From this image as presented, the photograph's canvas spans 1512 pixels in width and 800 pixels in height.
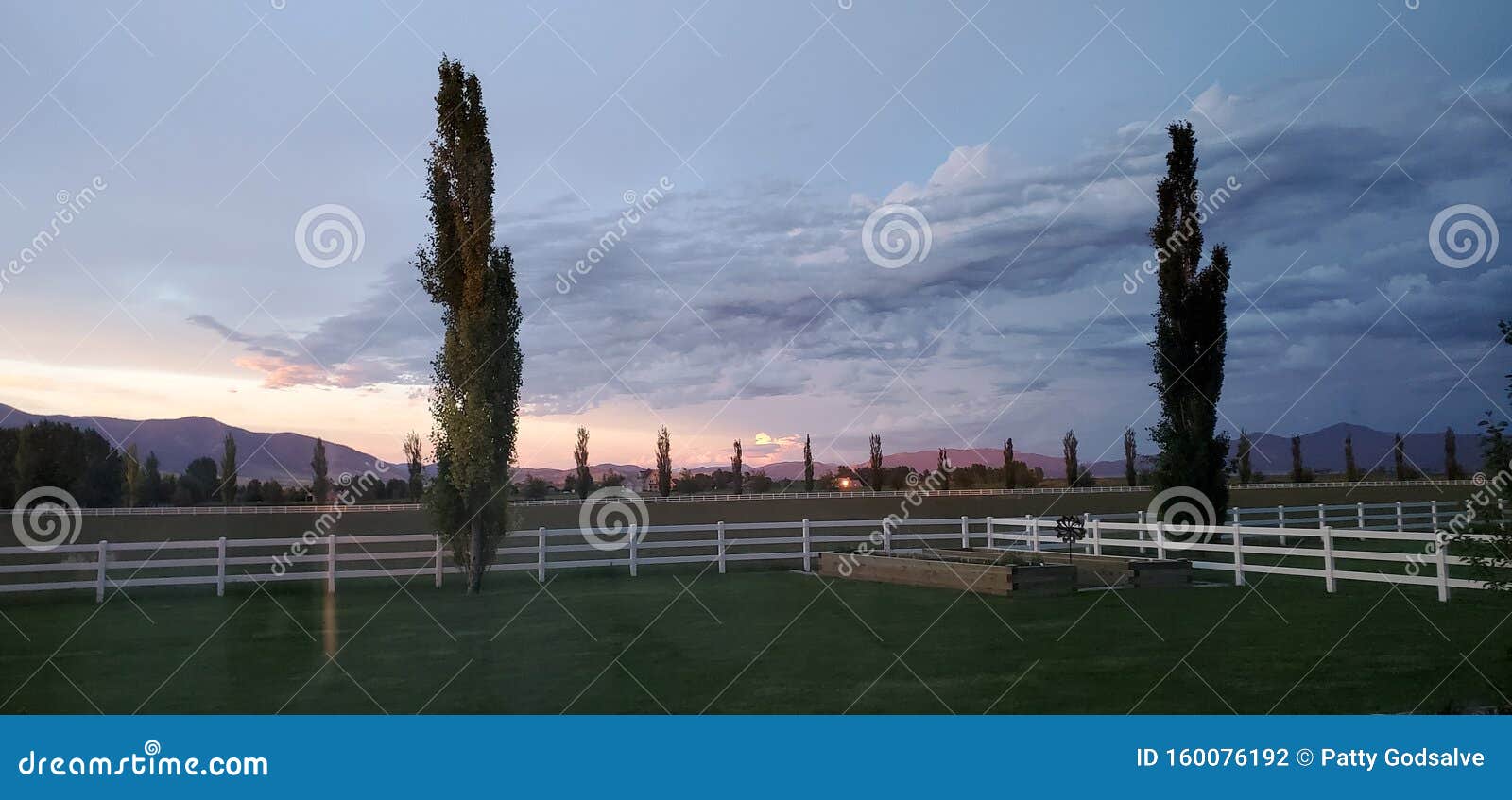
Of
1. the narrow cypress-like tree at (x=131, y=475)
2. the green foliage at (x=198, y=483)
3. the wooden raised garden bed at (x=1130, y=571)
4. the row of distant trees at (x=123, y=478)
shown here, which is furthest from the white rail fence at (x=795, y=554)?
the green foliage at (x=198, y=483)

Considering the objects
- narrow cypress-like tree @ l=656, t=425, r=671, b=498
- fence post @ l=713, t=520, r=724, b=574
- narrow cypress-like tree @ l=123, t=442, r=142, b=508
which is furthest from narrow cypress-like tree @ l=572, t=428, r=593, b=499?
fence post @ l=713, t=520, r=724, b=574

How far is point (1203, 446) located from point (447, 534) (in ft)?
50.9

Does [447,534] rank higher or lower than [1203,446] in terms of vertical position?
lower

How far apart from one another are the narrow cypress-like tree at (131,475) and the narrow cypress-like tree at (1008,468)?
63.3 metres

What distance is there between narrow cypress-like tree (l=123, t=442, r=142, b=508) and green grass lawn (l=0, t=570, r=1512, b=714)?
228 feet

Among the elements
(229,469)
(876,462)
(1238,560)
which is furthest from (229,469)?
(1238,560)

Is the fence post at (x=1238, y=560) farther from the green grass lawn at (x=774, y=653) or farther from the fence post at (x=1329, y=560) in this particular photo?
the fence post at (x=1329, y=560)

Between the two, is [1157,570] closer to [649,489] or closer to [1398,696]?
[1398,696]

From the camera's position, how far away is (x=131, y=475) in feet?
247

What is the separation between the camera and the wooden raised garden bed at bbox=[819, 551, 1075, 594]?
14.2 m

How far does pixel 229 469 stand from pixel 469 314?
64039 mm

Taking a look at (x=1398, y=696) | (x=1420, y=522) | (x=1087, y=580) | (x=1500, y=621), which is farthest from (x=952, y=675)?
(x=1420, y=522)

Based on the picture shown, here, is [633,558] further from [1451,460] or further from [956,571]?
[1451,460]

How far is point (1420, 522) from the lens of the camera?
27.5 meters
